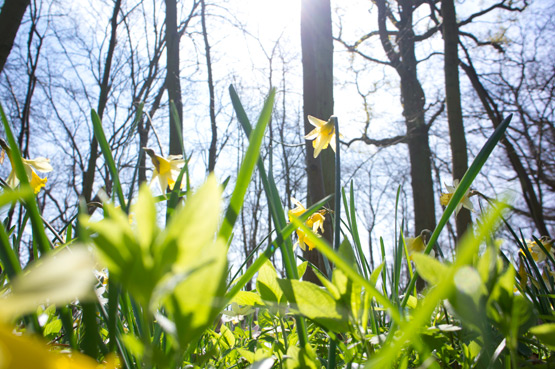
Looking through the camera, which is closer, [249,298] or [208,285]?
[208,285]

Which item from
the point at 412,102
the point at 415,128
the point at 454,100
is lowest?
the point at 415,128

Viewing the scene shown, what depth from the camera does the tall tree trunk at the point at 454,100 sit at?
4309 mm

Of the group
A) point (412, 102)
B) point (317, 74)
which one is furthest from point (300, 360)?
point (412, 102)

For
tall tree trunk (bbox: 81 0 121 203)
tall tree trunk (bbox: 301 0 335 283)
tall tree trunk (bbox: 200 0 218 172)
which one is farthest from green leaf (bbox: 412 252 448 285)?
tall tree trunk (bbox: 200 0 218 172)

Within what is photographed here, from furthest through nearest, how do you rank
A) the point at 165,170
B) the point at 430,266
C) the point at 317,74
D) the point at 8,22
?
1. the point at 317,74
2. the point at 8,22
3. the point at 165,170
4. the point at 430,266

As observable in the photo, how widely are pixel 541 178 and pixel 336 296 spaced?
34.6 feet

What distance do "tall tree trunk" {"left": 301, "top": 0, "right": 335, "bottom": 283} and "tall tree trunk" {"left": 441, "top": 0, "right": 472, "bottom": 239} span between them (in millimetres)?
1910

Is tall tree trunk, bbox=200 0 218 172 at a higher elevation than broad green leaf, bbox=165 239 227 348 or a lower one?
higher

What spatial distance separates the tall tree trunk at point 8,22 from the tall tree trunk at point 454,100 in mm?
4479

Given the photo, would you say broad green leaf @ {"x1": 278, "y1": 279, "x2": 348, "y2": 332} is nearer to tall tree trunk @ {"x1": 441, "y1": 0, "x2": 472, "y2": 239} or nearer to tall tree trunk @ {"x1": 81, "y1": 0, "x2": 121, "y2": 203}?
tall tree trunk @ {"x1": 441, "y1": 0, "x2": 472, "y2": 239}

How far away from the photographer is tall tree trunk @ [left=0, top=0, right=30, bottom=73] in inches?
109

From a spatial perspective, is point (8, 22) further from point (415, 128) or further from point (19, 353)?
point (415, 128)

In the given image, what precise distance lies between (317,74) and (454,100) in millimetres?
2378

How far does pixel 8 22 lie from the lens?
2805mm
